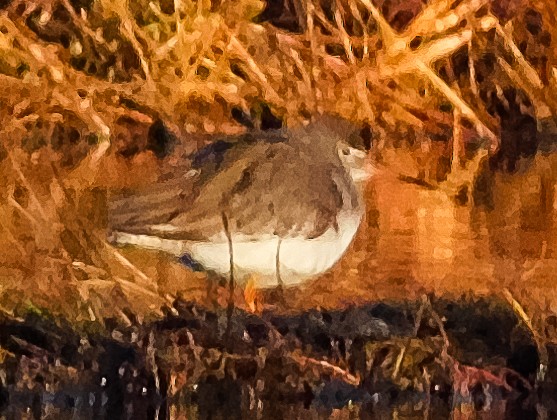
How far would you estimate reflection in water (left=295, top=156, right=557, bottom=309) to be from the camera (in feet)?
3.56

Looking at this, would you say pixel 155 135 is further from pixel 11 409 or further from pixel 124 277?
pixel 11 409

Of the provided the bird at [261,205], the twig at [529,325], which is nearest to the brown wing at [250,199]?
the bird at [261,205]

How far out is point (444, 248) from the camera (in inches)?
43.0

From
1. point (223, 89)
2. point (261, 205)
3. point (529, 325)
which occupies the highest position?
point (223, 89)

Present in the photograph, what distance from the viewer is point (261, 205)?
108 cm

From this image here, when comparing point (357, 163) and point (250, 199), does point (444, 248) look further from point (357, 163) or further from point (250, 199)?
point (250, 199)

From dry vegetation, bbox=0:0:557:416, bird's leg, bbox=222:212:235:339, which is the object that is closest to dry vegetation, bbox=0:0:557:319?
dry vegetation, bbox=0:0:557:416

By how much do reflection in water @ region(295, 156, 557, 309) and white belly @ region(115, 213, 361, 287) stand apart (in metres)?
0.02

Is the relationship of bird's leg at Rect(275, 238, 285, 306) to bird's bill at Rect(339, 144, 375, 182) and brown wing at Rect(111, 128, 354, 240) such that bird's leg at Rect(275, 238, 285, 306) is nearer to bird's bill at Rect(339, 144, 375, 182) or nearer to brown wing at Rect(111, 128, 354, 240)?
brown wing at Rect(111, 128, 354, 240)

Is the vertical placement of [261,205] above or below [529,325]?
above

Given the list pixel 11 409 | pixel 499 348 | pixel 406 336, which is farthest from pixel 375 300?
pixel 11 409

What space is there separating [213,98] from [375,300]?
35 centimetres

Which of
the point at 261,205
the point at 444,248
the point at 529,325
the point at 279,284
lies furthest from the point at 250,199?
the point at 529,325

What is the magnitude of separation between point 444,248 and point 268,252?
0.78 ft
